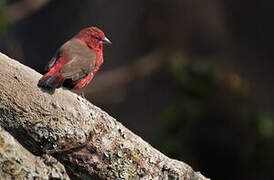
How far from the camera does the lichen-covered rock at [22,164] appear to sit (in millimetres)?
2682

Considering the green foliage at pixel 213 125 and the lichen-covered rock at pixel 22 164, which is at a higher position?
the green foliage at pixel 213 125

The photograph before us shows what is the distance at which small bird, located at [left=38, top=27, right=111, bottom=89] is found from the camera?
421cm

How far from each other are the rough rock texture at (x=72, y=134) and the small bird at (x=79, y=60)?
76 centimetres

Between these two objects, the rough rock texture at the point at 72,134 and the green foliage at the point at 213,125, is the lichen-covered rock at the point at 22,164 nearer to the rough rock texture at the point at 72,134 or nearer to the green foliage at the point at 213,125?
the rough rock texture at the point at 72,134

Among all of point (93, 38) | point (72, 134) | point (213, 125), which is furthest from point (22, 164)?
point (213, 125)

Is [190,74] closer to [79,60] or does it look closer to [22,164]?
[79,60]

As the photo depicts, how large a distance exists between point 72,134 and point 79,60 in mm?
1676

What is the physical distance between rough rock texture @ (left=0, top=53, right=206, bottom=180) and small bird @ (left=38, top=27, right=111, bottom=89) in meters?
0.76

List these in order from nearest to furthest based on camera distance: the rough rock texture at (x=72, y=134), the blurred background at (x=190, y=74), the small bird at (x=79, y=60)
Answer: the rough rock texture at (x=72, y=134) < the small bird at (x=79, y=60) < the blurred background at (x=190, y=74)

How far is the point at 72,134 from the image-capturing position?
9.68 ft

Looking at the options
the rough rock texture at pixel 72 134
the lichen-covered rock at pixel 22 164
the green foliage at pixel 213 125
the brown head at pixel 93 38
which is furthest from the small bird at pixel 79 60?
the green foliage at pixel 213 125

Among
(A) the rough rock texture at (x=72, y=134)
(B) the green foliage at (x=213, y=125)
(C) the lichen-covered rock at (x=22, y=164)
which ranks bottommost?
(C) the lichen-covered rock at (x=22, y=164)

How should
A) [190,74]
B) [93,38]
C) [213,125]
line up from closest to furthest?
[93,38] < [190,74] < [213,125]

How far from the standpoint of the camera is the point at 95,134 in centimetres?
304
